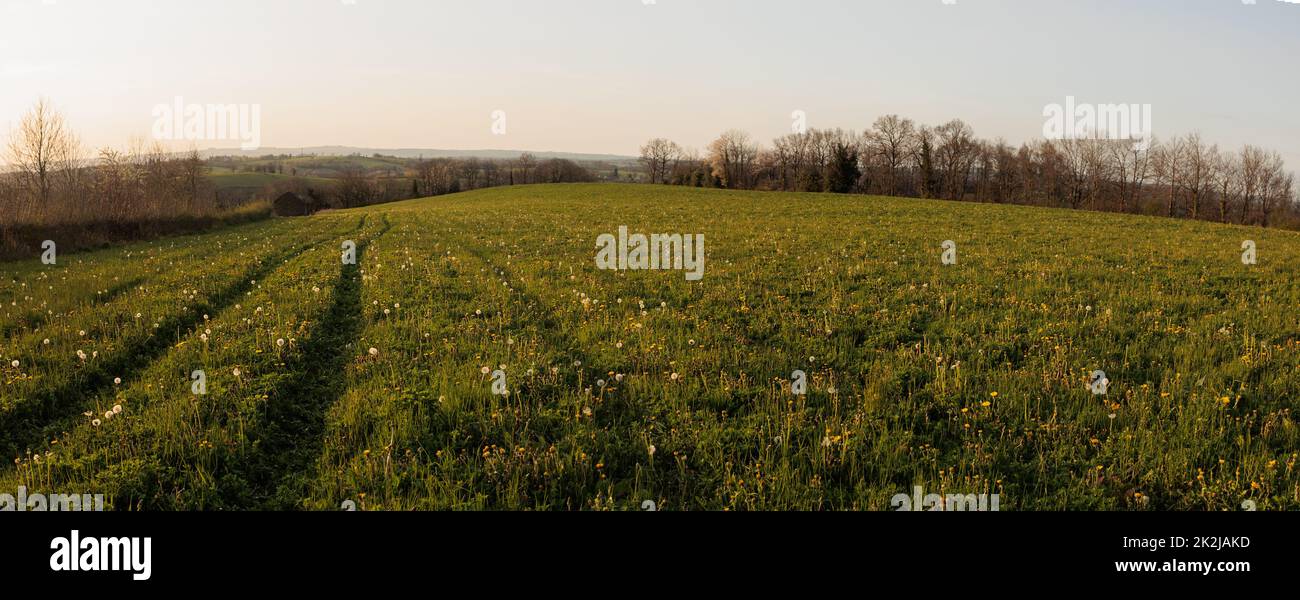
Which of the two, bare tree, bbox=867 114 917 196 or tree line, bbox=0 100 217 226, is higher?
bare tree, bbox=867 114 917 196

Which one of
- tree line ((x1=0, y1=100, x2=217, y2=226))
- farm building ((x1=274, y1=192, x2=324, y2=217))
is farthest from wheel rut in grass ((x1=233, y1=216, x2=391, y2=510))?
farm building ((x1=274, y1=192, x2=324, y2=217))

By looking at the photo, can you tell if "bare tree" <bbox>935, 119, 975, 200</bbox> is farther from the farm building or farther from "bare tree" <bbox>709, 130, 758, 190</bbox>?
the farm building

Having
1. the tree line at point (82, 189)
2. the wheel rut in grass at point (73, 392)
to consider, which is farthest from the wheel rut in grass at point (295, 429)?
the tree line at point (82, 189)

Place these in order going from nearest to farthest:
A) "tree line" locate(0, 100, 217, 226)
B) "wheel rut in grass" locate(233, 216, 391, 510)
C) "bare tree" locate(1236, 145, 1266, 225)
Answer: "wheel rut in grass" locate(233, 216, 391, 510)
"tree line" locate(0, 100, 217, 226)
"bare tree" locate(1236, 145, 1266, 225)

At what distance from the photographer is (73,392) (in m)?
6.75

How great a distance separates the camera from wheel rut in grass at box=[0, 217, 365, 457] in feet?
18.6

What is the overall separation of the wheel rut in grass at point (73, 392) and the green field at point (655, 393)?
40 millimetres

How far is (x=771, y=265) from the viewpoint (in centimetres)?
1628

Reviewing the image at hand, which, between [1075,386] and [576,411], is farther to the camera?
[1075,386]

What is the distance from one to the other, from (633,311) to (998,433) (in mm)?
6199

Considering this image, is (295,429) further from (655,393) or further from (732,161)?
(732,161)

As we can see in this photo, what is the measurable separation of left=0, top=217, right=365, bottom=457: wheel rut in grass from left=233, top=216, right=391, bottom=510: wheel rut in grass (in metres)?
1.87
